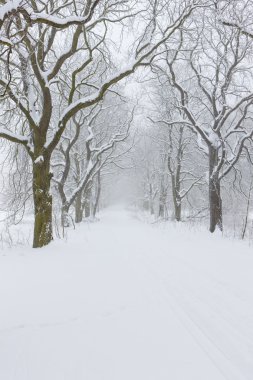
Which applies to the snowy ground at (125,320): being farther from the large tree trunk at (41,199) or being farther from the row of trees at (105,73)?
the row of trees at (105,73)

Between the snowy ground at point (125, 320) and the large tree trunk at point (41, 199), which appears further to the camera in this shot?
the large tree trunk at point (41, 199)

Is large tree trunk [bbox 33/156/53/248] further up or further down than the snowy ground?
further up

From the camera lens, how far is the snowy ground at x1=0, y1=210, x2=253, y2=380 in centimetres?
248

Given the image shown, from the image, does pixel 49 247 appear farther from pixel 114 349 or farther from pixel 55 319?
pixel 114 349

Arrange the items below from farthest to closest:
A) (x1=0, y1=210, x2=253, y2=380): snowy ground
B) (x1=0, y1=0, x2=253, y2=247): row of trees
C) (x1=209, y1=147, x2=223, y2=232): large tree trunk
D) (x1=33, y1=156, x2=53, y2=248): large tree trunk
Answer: (x1=209, y1=147, x2=223, y2=232): large tree trunk, (x1=33, y1=156, x2=53, y2=248): large tree trunk, (x1=0, y1=0, x2=253, y2=247): row of trees, (x1=0, y1=210, x2=253, y2=380): snowy ground

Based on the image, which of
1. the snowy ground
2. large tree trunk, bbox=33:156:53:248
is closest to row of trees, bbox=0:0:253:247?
large tree trunk, bbox=33:156:53:248

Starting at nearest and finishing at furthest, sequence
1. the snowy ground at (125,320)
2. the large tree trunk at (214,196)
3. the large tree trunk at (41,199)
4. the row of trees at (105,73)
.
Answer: the snowy ground at (125,320) < the row of trees at (105,73) < the large tree trunk at (41,199) < the large tree trunk at (214,196)

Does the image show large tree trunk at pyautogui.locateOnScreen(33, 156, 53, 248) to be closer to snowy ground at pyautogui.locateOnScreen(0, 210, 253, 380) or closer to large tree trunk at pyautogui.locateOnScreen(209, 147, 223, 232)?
snowy ground at pyautogui.locateOnScreen(0, 210, 253, 380)

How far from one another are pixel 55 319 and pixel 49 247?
4.66 m

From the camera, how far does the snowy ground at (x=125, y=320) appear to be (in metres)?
2.48

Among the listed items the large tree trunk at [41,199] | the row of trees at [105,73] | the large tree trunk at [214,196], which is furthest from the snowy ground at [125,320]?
the large tree trunk at [214,196]

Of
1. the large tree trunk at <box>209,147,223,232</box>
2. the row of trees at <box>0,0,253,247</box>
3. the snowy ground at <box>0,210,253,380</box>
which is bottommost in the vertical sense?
the snowy ground at <box>0,210,253,380</box>

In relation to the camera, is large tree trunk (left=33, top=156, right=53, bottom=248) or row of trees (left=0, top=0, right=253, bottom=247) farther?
large tree trunk (left=33, top=156, right=53, bottom=248)

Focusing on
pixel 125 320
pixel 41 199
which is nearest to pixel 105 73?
pixel 41 199
